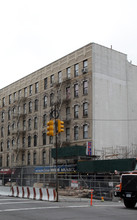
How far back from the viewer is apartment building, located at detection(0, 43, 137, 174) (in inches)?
1674

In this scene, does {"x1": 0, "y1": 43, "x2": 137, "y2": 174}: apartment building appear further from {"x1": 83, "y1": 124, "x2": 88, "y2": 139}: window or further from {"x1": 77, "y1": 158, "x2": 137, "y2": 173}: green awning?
{"x1": 77, "y1": 158, "x2": 137, "y2": 173}: green awning

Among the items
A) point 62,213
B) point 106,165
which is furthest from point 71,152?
point 62,213

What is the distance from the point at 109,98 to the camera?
44562mm

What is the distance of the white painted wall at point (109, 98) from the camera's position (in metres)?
42.6

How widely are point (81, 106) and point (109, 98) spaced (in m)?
4.10

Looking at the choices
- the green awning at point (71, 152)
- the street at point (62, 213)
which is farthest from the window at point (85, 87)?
the street at point (62, 213)

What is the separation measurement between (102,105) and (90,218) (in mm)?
30392

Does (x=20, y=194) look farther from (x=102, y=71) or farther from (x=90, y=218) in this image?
(x=102, y=71)

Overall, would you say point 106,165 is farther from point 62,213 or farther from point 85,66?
point 62,213

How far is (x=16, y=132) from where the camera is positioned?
55.6 meters

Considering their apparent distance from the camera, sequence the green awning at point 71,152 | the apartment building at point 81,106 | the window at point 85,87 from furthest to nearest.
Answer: the window at point 85,87 → the apartment building at point 81,106 → the green awning at point 71,152

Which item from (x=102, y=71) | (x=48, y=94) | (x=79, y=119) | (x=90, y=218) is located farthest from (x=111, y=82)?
(x=90, y=218)

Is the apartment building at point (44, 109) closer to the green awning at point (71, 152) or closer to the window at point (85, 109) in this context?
the window at point (85, 109)

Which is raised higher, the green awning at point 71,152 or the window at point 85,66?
the window at point 85,66
